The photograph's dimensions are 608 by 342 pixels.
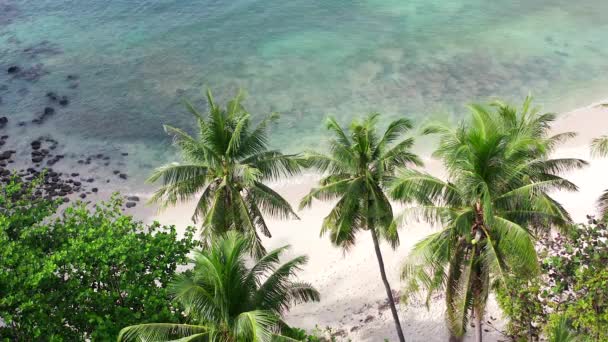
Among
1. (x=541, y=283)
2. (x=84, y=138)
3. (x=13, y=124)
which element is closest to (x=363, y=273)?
(x=541, y=283)

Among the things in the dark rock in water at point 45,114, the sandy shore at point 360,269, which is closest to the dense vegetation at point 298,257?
the sandy shore at point 360,269

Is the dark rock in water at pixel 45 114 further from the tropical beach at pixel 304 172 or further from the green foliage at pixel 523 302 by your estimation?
the green foliage at pixel 523 302

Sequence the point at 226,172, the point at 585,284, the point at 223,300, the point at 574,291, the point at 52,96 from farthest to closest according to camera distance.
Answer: the point at 52,96 < the point at 226,172 < the point at 574,291 < the point at 585,284 < the point at 223,300

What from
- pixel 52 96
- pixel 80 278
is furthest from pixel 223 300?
pixel 52 96

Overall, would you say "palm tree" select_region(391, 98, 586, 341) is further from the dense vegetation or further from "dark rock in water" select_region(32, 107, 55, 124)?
"dark rock in water" select_region(32, 107, 55, 124)

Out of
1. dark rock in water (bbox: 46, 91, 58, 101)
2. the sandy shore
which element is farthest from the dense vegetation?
dark rock in water (bbox: 46, 91, 58, 101)

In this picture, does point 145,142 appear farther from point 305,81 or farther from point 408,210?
point 408,210

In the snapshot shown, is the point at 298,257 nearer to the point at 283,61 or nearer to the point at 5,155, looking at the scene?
the point at 5,155
